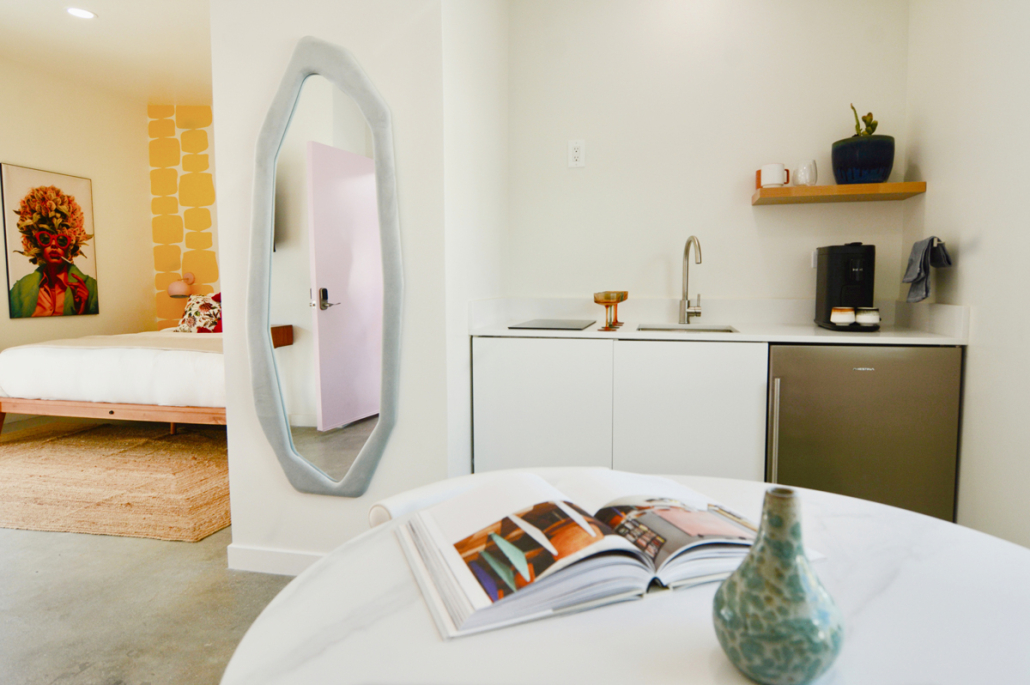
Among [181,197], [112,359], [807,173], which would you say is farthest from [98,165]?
[807,173]

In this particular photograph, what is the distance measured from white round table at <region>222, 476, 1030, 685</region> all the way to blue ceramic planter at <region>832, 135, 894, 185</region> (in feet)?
6.08

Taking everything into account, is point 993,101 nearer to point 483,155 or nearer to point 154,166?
point 483,155

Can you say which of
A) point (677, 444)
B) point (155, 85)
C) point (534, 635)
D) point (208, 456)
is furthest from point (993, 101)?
point (155, 85)

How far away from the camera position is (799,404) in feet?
6.64

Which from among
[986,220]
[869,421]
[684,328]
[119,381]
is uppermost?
[986,220]

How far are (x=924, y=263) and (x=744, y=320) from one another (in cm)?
70

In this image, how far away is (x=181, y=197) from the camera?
218 inches

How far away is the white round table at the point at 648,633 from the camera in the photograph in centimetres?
55

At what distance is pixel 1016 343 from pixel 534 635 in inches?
67.5

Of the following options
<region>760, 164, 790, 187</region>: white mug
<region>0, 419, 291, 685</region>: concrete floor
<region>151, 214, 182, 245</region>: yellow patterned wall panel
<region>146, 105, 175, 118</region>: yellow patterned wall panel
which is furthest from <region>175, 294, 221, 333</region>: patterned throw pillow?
<region>760, 164, 790, 187</region>: white mug

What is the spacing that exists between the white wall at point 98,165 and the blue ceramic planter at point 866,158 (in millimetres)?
5247

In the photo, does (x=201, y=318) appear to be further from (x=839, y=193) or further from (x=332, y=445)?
(x=839, y=193)

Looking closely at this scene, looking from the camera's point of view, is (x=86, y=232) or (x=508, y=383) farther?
(x=86, y=232)

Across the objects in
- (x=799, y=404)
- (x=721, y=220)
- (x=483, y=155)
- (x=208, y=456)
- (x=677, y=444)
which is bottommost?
(x=208, y=456)
